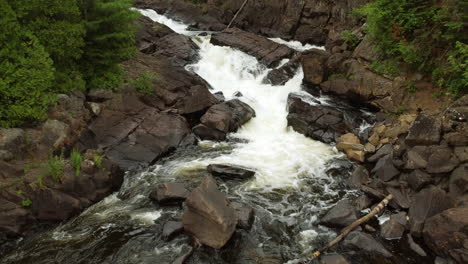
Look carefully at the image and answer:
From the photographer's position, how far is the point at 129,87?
16062 mm

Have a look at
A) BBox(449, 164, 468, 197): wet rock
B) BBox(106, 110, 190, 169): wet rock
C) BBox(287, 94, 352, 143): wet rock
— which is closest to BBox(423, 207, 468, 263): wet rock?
BBox(449, 164, 468, 197): wet rock

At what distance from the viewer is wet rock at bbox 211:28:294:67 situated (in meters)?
23.2

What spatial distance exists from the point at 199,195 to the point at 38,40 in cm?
848

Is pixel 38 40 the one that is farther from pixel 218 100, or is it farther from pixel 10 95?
pixel 218 100

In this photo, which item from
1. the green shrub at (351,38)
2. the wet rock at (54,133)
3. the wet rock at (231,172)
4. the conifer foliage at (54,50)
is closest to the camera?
the conifer foliage at (54,50)

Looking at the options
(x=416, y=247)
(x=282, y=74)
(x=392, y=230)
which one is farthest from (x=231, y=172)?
(x=282, y=74)

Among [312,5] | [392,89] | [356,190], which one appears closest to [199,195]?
[356,190]

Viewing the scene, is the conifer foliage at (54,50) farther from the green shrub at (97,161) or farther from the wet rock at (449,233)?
the wet rock at (449,233)

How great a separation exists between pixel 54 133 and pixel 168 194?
5022 mm

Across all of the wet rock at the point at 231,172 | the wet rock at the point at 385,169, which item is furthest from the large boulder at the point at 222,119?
the wet rock at the point at 385,169

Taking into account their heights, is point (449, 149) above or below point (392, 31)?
below

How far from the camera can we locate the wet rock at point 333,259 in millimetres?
8917

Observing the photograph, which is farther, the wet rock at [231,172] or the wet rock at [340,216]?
the wet rock at [231,172]

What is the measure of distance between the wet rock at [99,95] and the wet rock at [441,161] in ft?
41.6
